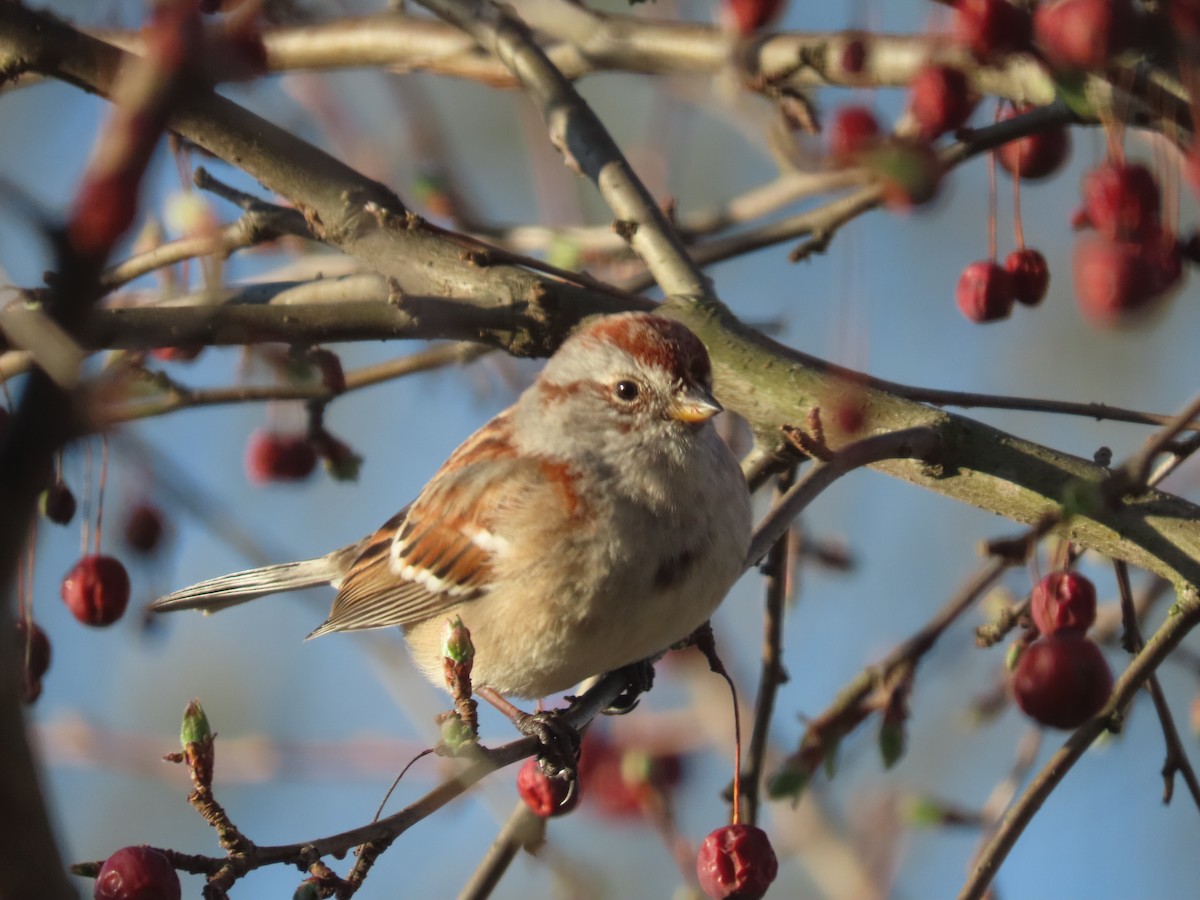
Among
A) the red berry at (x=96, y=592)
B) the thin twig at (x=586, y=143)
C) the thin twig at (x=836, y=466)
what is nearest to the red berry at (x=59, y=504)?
the red berry at (x=96, y=592)

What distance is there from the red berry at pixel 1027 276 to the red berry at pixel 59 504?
2.00 metres

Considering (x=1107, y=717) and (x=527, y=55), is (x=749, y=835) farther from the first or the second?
(x=527, y=55)

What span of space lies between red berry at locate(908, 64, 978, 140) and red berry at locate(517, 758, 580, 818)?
1.35 meters

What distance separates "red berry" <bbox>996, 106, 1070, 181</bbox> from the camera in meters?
2.88

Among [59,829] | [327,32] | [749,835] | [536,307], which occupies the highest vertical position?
[327,32]

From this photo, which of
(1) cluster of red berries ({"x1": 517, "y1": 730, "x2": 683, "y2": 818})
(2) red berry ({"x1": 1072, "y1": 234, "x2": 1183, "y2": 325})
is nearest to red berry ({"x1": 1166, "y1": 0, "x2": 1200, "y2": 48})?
(2) red berry ({"x1": 1072, "y1": 234, "x2": 1183, "y2": 325})

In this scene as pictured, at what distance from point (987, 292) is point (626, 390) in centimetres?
78

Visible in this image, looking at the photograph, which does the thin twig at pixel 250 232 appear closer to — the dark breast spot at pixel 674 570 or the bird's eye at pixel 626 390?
the bird's eye at pixel 626 390

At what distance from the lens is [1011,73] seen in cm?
275

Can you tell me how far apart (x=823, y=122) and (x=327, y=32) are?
1.46m

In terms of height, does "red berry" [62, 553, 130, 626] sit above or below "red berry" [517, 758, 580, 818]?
above

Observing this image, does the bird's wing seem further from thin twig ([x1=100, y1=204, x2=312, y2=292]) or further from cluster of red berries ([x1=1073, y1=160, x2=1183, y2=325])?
cluster of red berries ([x1=1073, y1=160, x2=1183, y2=325])

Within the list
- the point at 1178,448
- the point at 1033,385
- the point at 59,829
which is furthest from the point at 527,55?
the point at 1033,385

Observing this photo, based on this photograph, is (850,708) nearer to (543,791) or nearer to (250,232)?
(543,791)
